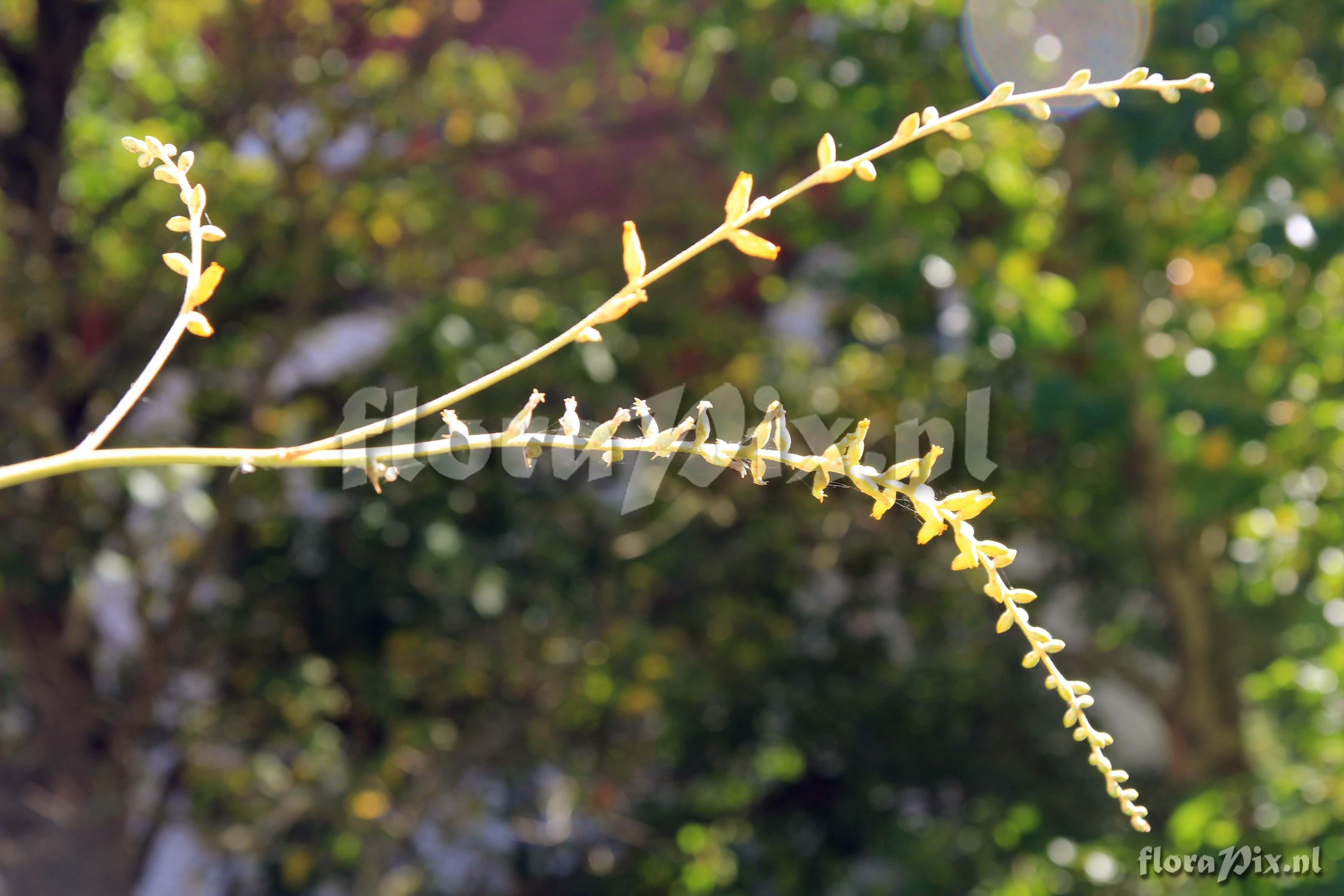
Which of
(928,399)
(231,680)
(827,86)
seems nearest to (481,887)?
(231,680)

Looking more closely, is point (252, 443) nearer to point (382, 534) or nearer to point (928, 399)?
point (382, 534)

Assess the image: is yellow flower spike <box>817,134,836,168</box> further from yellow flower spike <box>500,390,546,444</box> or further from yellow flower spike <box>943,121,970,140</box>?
yellow flower spike <box>500,390,546,444</box>

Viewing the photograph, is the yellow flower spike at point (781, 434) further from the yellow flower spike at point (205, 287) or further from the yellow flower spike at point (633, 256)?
the yellow flower spike at point (205, 287)

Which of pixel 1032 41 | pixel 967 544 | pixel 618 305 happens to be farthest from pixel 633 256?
pixel 1032 41

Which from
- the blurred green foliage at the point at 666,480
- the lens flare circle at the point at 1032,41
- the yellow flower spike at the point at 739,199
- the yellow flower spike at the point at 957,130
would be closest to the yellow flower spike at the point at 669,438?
the yellow flower spike at the point at 739,199

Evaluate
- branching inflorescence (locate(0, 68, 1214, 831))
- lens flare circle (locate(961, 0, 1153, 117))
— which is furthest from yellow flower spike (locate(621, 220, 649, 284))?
lens flare circle (locate(961, 0, 1153, 117))

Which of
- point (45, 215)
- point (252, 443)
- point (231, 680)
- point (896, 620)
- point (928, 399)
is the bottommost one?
point (896, 620)

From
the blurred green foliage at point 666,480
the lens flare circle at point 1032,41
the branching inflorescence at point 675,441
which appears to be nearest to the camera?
the branching inflorescence at point 675,441
